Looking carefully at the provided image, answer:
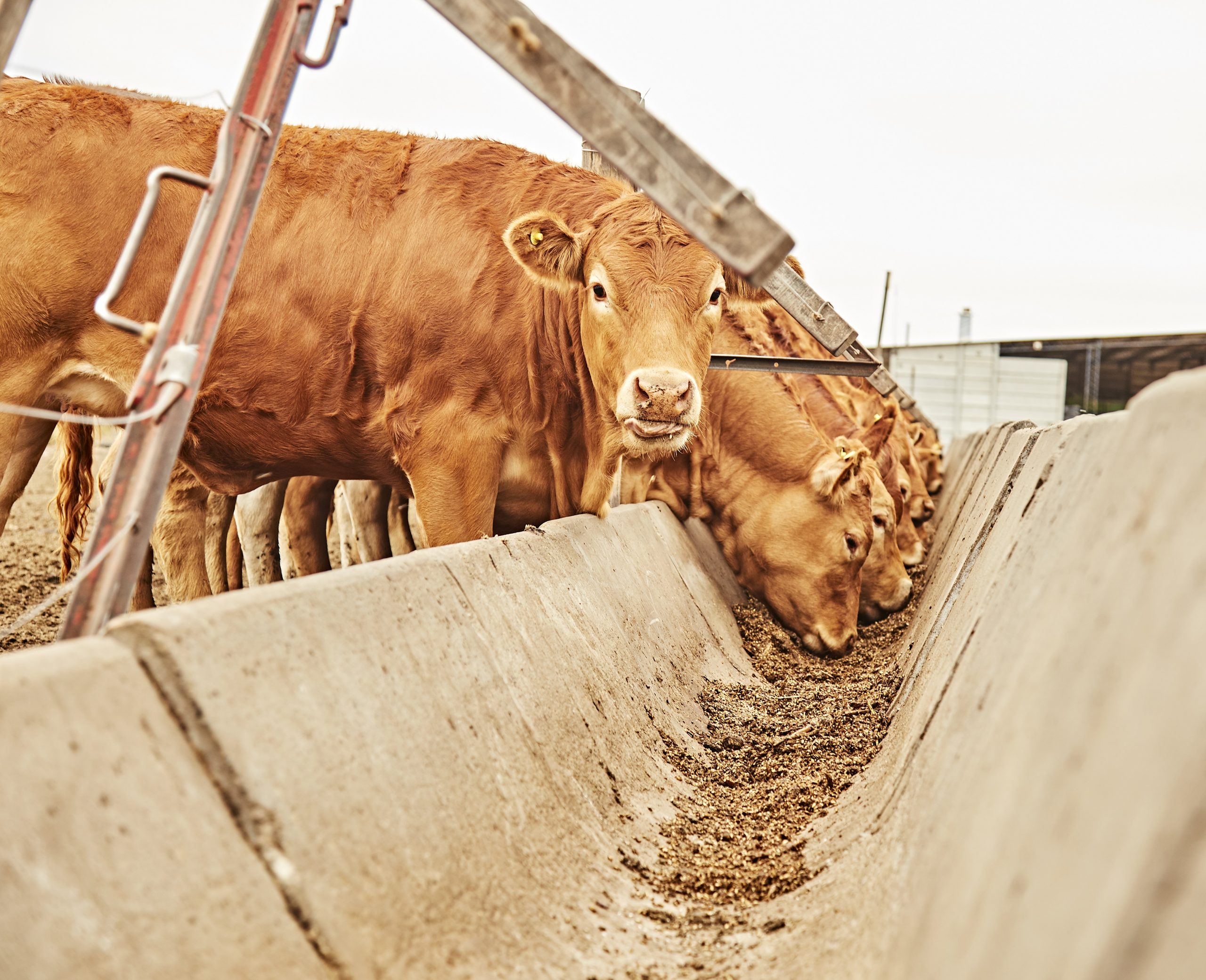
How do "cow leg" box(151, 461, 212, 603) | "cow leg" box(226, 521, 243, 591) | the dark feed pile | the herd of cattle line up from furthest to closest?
"cow leg" box(226, 521, 243, 591)
"cow leg" box(151, 461, 212, 603)
the herd of cattle
the dark feed pile

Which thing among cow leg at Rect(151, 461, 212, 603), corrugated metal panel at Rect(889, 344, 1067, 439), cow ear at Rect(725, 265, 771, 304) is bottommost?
corrugated metal panel at Rect(889, 344, 1067, 439)

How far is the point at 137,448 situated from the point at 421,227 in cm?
293

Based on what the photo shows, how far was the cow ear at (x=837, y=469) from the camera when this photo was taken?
6070mm

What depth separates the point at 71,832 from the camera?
1.25 m

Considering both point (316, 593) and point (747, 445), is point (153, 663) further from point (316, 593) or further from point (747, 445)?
point (747, 445)

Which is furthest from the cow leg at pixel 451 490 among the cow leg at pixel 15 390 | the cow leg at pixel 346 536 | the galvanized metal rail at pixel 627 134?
the cow leg at pixel 346 536

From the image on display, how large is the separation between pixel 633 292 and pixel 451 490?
1.09 meters

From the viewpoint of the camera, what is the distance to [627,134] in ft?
6.70

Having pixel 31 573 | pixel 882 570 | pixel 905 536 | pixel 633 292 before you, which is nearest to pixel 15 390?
pixel 633 292

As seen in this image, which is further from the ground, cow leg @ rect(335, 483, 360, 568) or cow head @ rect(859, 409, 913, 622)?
cow head @ rect(859, 409, 913, 622)

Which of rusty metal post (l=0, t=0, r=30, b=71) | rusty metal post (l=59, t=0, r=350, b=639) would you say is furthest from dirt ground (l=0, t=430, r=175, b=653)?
rusty metal post (l=59, t=0, r=350, b=639)

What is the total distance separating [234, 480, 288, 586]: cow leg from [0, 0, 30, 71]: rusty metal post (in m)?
4.12

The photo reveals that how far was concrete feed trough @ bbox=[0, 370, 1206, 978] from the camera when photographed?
1.05m

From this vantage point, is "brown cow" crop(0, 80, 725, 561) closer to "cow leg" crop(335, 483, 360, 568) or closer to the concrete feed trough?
the concrete feed trough
